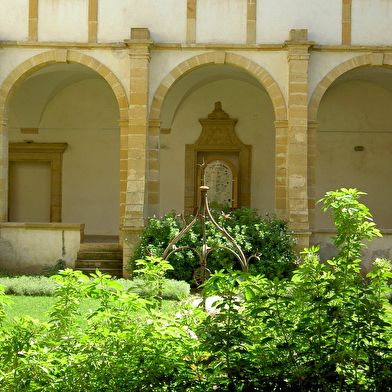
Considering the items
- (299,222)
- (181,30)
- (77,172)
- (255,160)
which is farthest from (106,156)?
(299,222)

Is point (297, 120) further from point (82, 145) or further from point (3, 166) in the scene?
point (82, 145)

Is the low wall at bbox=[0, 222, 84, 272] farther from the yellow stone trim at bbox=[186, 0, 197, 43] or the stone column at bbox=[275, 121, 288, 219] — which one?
the yellow stone trim at bbox=[186, 0, 197, 43]

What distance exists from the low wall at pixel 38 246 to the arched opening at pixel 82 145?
3525 mm

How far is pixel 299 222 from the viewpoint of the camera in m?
10.1

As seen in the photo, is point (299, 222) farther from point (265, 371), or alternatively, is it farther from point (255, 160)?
point (265, 371)

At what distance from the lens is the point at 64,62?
35.3ft

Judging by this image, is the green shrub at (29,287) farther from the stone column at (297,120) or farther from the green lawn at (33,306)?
the stone column at (297,120)

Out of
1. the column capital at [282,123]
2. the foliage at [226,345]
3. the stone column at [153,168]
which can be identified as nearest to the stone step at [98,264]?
the stone column at [153,168]

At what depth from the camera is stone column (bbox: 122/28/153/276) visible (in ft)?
33.7

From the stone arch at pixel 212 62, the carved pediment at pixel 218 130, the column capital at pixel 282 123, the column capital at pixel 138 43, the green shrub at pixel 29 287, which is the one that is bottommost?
the green shrub at pixel 29 287

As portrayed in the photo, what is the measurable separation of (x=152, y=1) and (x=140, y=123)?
93.5 inches

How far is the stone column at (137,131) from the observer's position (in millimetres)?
10266

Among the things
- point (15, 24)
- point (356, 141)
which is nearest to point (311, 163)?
point (356, 141)

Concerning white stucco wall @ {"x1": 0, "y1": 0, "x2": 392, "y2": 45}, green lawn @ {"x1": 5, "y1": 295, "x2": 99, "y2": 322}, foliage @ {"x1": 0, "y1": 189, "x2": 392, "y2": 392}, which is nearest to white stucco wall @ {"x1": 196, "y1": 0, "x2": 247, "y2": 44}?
white stucco wall @ {"x1": 0, "y1": 0, "x2": 392, "y2": 45}
